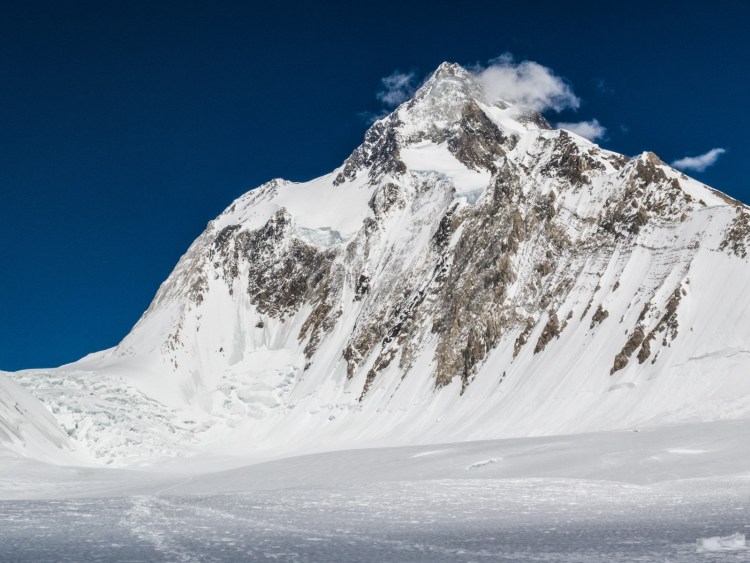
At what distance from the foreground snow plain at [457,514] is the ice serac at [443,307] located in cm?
3038

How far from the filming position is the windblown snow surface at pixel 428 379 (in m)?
15.6

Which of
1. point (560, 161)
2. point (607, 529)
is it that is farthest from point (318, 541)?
point (560, 161)

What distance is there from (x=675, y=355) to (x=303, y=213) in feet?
332

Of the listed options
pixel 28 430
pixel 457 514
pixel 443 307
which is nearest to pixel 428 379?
pixel 443 307

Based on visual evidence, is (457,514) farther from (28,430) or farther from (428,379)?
(428,379)

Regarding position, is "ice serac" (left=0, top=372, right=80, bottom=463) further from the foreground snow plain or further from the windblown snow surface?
the foreground snow plain

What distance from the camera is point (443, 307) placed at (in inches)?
3777

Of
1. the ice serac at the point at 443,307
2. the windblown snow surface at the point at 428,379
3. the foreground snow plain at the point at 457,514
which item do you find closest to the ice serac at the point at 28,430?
the windblown snow surface at the point at 428,379

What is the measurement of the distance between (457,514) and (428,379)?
71519 mm

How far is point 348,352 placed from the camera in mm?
108938

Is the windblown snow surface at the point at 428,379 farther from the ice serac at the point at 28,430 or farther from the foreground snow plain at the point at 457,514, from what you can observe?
the ice serac at the point at 28,430

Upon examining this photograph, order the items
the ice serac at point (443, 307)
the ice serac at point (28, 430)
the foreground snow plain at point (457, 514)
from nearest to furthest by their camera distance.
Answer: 1. the foreground snow plain at point (457, 514)
2. the ice serac at point (28, 430)
3. the ice serac at point (443, 307)

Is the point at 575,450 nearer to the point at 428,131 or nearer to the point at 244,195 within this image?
the point at 428,131

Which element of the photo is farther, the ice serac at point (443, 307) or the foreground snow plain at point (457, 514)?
the ice serac at point (443, 307)
